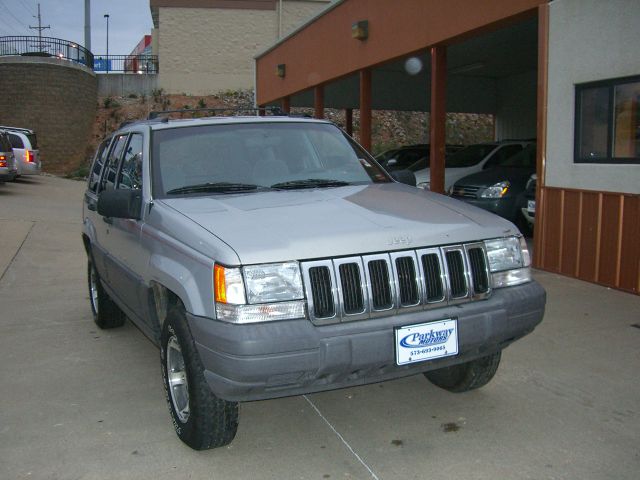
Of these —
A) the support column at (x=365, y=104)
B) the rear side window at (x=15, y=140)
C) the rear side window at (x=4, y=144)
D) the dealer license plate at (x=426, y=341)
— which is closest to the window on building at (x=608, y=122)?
the dealer license plate at (x=426, y=341)

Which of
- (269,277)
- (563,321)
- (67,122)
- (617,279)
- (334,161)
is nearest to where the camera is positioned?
(269,277)

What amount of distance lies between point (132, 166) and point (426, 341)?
253cm

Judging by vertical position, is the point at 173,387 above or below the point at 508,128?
below

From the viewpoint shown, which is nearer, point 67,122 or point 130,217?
point 130,217

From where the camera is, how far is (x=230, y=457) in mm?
3434

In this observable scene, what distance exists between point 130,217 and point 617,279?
16.7 ft

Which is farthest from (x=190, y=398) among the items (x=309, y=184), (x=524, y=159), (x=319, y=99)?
(x=319, y=99)

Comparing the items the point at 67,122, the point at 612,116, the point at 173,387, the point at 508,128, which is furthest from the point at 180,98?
the point at 173,387

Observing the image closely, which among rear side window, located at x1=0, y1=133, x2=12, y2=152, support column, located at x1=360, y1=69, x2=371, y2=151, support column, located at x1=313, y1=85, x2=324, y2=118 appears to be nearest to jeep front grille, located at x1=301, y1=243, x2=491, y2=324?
support column, located at x1=360, y1=69, x2=371, y2=151

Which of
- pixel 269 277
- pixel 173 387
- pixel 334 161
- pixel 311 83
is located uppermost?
pixel 311 83

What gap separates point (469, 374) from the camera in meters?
4.07

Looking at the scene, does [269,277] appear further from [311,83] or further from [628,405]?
[311,83]

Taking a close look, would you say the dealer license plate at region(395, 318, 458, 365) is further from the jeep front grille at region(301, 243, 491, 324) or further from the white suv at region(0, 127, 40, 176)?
the white suv at region(0, 127, 40, 176)

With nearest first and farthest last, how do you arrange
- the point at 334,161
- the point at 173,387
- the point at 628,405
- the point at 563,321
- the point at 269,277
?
1. the point at 269,277
2. the point at 173,387
3. the point at 628,405
4. the point at 334,161
5. the point at 563,321
